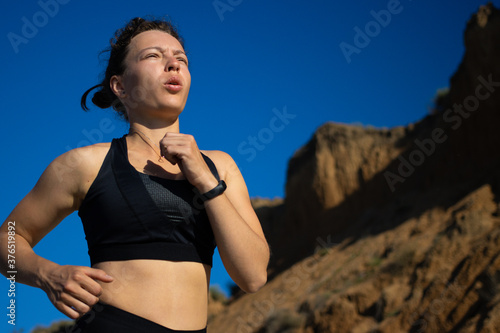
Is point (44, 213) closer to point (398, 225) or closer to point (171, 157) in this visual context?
point (171, 157)

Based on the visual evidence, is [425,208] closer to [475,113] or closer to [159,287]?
[475,113]

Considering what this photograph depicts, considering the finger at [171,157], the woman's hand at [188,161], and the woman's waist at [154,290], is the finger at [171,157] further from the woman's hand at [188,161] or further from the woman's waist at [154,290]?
the woman's waist at [154,290]

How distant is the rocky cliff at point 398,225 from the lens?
1158 cm

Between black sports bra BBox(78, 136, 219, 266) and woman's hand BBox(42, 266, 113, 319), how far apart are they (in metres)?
0.16

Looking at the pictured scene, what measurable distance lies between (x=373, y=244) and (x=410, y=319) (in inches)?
283

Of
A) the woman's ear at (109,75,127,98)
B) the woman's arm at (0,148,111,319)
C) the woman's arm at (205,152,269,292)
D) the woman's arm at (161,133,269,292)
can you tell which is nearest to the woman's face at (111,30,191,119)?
the woman's ear at (109,75,127,98)

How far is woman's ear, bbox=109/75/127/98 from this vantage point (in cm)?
262

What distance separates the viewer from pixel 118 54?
2.70 metres

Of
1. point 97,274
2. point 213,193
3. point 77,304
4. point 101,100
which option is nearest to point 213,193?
point 213,193

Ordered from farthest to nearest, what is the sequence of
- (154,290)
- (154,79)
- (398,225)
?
(398,225), (154,79), (154,290)

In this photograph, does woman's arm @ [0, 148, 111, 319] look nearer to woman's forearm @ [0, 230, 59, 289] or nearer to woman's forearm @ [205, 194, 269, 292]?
woman's forearm @ [0, 230, 59, 289]

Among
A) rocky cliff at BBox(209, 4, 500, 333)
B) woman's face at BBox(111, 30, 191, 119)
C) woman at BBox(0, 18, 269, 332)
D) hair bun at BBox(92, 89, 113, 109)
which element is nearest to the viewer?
woman at BBox(0, 18, 269, 332)

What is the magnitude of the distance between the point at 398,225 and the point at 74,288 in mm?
17730

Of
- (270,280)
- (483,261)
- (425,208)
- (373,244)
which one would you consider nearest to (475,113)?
(425,208)
